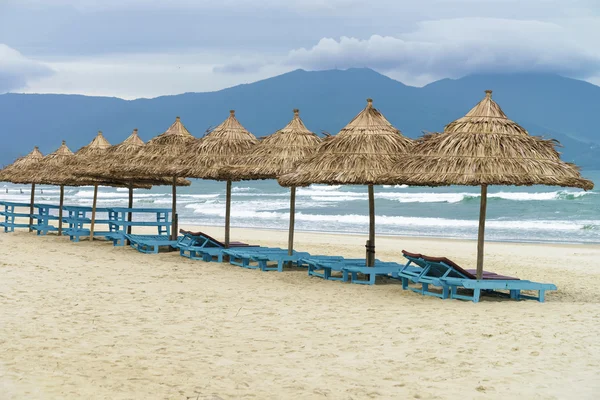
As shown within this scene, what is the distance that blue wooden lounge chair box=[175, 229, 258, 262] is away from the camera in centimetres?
1248

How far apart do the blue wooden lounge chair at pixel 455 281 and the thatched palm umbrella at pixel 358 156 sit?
129cm

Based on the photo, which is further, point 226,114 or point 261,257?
point 226,114

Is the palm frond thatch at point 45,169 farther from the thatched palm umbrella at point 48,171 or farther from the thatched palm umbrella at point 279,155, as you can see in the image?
the thatched palm umbrella at point 279,155

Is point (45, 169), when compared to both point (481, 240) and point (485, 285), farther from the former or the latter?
point (485, 285)

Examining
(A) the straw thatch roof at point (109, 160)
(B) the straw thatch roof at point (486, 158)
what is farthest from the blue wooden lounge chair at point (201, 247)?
(B) the straw thatch roof at point (486, 158)

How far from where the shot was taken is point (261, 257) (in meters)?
11.5

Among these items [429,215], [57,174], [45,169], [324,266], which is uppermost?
[45,169]

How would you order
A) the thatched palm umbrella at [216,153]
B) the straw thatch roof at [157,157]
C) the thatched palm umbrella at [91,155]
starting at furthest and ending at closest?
the thatched palm umbrella at [91,155]
the straw thatch roof at [157,157]
the thatched palm umbrella at [216,153]

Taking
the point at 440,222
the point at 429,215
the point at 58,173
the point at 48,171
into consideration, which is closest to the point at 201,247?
the point at 58,173

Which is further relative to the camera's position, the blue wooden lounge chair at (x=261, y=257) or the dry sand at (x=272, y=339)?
the blue wooden lounge chair at (x=261, y=257)

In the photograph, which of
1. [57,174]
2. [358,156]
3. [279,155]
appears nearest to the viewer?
[358,156]

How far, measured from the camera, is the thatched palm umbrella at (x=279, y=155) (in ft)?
38.2

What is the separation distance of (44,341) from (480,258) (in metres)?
5.08

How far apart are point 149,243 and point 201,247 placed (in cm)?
141
